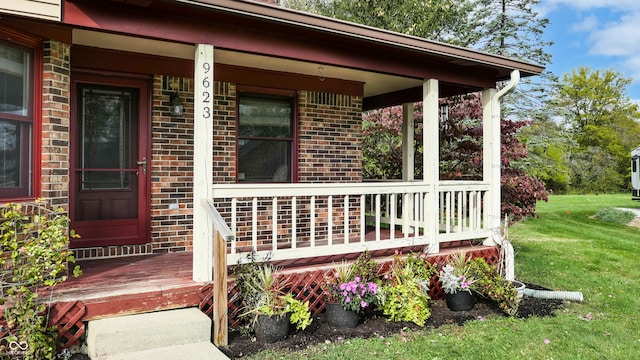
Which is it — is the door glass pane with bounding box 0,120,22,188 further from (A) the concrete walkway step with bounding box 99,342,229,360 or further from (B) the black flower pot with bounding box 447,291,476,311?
(B) the black flower pot with bounding box 447,291,476,311

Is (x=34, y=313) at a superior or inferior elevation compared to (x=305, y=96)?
inferior

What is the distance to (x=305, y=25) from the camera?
13.9ft

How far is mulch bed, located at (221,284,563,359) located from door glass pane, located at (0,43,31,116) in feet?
8.61

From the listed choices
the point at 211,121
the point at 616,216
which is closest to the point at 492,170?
the point at 211,121

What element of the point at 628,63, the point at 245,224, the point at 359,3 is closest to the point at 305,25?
the point at 245,224

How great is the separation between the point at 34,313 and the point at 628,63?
46491mm

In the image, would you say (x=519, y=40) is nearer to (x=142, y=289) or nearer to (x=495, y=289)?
(x=495, y=289)

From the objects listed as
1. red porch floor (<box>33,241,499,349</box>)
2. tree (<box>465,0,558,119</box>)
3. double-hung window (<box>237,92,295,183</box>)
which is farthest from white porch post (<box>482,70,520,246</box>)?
tree (<box>465,0,558,119</box>)

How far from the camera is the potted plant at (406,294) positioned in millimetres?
4375

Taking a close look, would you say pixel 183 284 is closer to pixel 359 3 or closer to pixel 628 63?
pixel 359 3

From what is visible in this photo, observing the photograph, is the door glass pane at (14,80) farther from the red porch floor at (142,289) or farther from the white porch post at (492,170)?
the white porch post at (492,170)

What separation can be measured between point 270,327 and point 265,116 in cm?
321

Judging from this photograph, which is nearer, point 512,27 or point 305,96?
point 305,96

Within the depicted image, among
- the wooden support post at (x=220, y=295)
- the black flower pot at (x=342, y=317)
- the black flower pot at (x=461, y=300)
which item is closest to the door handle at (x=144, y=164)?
the wooden support post at (x=220, y=295)
